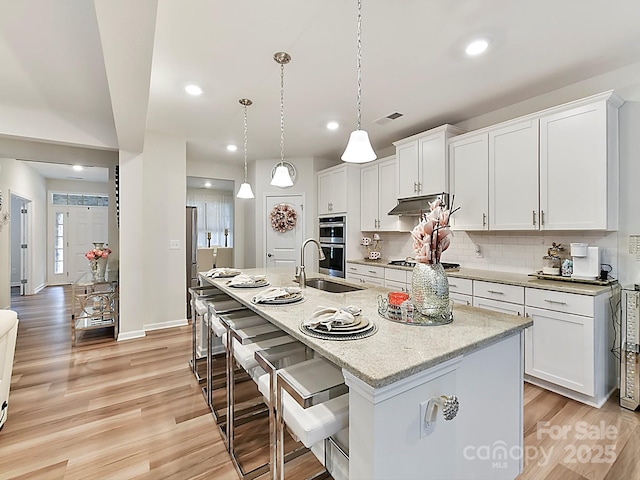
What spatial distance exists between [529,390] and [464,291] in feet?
3.06

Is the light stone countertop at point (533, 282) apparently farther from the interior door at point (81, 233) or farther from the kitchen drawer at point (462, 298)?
the interior door at point (81, 233)

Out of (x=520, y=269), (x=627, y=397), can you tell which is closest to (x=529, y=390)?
(x=627, y=397)

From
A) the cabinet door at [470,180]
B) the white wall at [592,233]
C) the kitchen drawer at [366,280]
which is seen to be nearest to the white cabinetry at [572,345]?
the white wall at [592,233]

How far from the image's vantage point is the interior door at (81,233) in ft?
24.9

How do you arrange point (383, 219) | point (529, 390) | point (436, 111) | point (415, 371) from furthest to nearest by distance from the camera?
point (383, 219) < point (436, 111) < point (529, 390) < point (415, 371)

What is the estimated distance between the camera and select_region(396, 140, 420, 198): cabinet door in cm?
379

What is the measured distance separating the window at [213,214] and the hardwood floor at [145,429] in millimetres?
4788

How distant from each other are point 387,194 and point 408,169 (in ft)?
1.81

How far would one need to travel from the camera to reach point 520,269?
3139 millimetres

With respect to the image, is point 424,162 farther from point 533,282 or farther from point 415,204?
point 533,282

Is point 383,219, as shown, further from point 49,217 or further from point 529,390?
point 49,217

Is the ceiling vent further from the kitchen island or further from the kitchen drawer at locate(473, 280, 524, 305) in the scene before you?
the kitchen island

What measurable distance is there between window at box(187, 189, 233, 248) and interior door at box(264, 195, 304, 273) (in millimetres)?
2743

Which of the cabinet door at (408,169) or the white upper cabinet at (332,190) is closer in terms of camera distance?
the cabinet door at (408,169)
